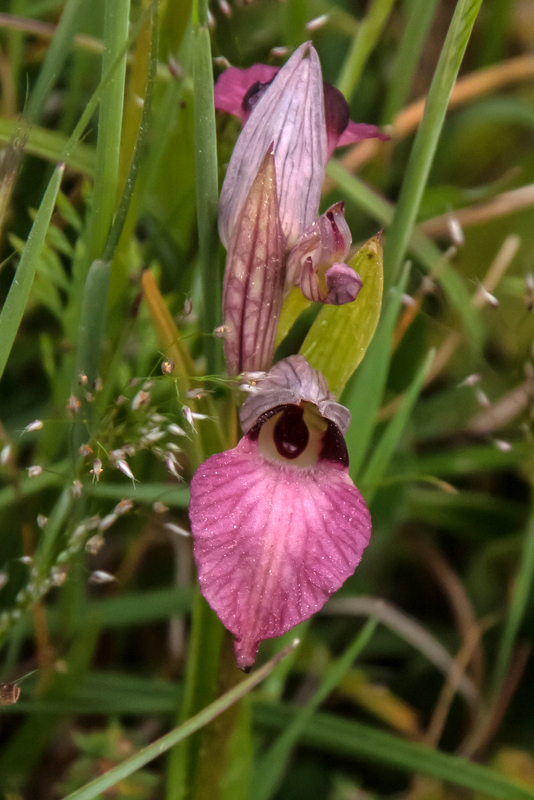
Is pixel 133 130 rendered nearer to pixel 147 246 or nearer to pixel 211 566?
pixel 147 246

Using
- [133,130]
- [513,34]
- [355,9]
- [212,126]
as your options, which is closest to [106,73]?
[212,126]

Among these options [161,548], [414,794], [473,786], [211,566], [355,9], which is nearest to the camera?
[211,566]

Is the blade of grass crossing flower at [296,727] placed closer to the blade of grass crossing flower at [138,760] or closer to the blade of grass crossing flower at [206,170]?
the blade of grass crossing flower at [138,760]

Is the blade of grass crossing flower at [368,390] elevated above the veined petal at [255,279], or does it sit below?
below

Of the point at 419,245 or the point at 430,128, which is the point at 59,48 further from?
the point at 419,245

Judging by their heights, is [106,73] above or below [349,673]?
above

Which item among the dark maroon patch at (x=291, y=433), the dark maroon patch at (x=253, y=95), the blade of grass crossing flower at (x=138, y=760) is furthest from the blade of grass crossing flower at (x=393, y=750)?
the dark maroon patch at (x=253, y=95)
